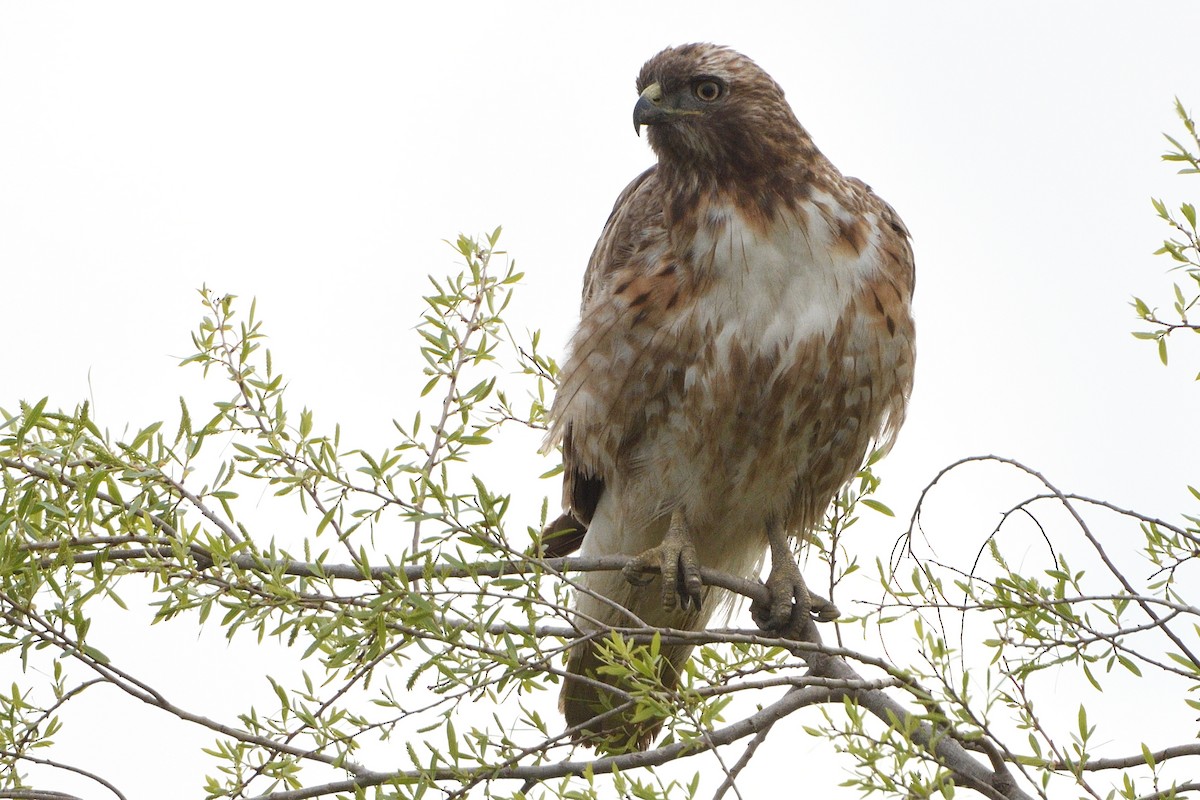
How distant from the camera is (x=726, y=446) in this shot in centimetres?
398

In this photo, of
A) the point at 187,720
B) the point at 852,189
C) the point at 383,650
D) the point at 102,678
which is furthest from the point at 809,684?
the point at 852,189

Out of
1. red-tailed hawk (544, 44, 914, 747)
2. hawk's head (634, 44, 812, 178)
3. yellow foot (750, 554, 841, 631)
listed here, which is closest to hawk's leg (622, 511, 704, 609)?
red-tailed hawk (544, 44, 914, 747)

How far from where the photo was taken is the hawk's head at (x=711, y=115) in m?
3.97

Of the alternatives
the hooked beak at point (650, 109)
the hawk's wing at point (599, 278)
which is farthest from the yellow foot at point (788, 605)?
the hooked beak at point (650, 109)

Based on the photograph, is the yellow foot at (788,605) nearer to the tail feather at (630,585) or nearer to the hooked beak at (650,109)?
the tail feather at (630,585)

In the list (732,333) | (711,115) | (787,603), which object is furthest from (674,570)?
(711,115)

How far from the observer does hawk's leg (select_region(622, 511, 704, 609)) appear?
156 inches

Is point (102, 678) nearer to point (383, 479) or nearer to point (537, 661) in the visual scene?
point (383, 479)

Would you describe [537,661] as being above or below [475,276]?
below

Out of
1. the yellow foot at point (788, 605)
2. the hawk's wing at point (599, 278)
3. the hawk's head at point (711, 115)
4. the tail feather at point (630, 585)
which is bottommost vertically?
the yellow foot at point (788, 605)

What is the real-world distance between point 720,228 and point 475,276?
709mm

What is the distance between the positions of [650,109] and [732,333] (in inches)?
27.1

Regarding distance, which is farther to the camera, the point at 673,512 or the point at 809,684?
the point at 673,512

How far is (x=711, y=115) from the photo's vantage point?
156 inches
